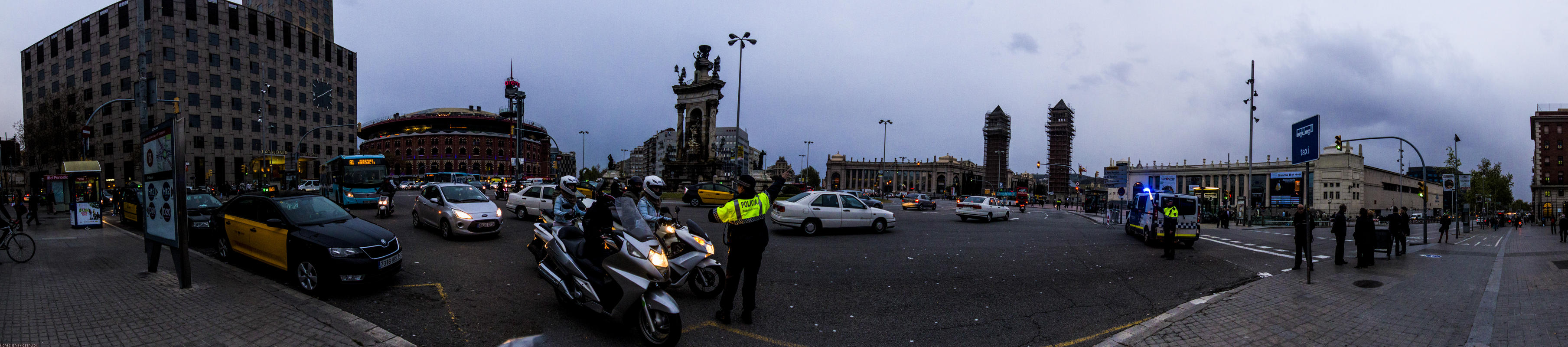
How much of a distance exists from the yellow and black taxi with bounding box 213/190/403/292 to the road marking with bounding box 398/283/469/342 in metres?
0.36

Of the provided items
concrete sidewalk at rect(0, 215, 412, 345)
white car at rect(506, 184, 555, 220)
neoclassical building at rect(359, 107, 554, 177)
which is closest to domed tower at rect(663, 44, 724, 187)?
white car at rect(506, 184, 555, 220)

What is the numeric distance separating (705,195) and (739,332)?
2247 cm

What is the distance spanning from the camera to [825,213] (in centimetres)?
1566

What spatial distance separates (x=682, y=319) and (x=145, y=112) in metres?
13.3

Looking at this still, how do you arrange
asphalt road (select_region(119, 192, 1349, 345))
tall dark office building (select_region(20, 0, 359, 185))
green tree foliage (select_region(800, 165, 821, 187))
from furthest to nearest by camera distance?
green tree foliage (select_region(800, 165, 821, 187)) → tall dark office building (select_region(20, 0, 359, 185)) → asphalt road (select_region(119, 192, 1349, 345))

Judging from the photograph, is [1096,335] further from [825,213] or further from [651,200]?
[825,213]

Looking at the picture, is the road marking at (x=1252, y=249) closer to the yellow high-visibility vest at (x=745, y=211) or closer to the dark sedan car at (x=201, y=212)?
the yellow high-visibility vest at (x=745, y=211)

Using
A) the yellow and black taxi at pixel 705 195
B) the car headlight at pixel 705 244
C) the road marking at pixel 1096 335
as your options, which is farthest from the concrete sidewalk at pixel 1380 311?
the yellow and black taxi at pixel 705 195

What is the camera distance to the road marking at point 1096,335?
532 cm

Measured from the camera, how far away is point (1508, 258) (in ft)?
38.9

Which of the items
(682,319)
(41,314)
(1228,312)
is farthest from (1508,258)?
(41,314)

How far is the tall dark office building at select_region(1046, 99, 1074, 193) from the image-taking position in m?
146

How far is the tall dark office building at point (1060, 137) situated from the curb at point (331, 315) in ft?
510

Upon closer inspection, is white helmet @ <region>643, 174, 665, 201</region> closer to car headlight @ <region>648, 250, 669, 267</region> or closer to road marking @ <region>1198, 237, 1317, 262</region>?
car headlight @ <region>648, 250, 669, 267</region>
